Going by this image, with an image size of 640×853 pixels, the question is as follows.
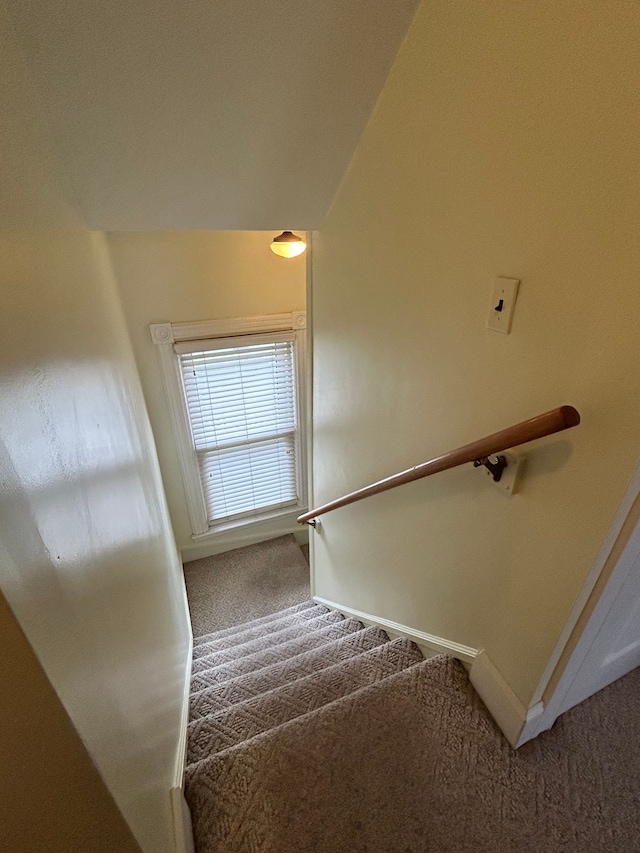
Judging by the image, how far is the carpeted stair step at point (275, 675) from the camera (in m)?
1.62

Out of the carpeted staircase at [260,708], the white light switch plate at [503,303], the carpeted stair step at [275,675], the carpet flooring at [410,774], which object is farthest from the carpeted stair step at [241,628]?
the white light switch plate at [503,303]

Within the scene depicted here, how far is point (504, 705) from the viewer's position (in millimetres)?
1171

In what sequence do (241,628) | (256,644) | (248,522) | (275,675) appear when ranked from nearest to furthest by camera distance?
(275,675) → (256,644) → (241,628) → (248,522)

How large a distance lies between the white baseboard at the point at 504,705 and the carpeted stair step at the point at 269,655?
0.92 meters

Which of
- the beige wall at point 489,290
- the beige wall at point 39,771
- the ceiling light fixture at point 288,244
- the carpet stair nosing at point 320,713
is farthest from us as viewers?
the ceiling light fixture at point 288,244

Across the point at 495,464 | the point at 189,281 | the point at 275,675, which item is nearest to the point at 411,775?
the point at 275,675

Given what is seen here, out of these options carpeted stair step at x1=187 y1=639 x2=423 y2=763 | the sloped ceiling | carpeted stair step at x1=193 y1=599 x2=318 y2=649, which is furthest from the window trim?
carpeted stair step at x1=187 y1=639 x2=423 y2=763

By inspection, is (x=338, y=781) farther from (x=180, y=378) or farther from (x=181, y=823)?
(x=180, y=378)

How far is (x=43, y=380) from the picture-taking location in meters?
0.70

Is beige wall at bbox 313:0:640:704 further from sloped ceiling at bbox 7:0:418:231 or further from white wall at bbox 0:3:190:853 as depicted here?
white wall at bbox 0:3:190:853

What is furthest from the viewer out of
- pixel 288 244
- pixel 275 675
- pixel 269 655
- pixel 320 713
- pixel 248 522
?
pixel 248 522

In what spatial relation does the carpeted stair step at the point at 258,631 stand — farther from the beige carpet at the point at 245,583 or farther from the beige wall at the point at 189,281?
the beige wall at the point at 189,281

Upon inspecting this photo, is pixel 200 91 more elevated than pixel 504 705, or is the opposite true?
pixel 200 91

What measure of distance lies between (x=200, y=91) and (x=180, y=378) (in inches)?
81.5
